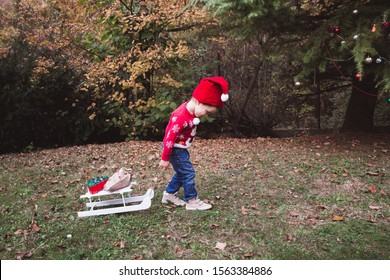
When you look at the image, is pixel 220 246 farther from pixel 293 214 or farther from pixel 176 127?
pixel 176 127

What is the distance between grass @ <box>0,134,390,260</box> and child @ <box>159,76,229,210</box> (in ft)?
0.99

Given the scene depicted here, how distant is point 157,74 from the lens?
7.95m

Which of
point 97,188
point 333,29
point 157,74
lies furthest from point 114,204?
point 157,74

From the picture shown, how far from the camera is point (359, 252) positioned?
282 cm

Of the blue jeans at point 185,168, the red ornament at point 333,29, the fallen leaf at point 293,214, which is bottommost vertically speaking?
the fallen leaf at point 293,214

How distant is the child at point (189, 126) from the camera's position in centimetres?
340

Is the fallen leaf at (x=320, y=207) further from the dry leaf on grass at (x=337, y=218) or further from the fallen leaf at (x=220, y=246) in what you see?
Result: the fallen leaf at (x=220, y=246)

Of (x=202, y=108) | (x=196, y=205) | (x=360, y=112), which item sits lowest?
(x=196, y=205)

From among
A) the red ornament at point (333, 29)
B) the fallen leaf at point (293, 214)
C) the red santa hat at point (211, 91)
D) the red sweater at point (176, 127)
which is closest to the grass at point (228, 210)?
the fallen leaf at point (293, 214)

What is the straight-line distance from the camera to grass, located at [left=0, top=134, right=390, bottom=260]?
293 cm

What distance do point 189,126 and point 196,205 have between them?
92 centimetres

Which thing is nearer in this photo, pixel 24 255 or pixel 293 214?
pixel 24 255

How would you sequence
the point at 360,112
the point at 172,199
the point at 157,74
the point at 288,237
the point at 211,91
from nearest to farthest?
the point at 288,237 → the point at 211,91 → the point at 172,199 → the point at 360,112 → the point at 157,74

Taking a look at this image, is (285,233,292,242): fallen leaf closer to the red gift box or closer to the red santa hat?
the red santa hat
